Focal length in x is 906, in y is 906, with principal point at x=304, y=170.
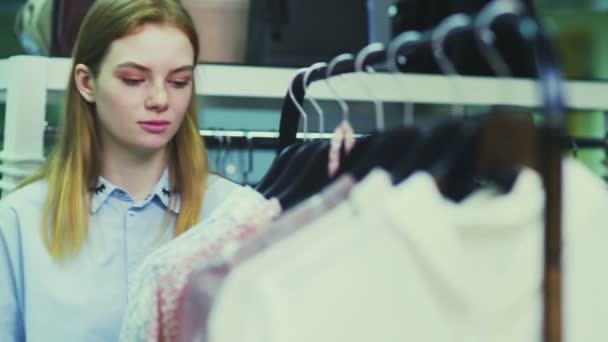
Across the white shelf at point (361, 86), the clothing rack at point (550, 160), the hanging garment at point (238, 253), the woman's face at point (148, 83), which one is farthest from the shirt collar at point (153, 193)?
the clothing rack at point (550, 160)

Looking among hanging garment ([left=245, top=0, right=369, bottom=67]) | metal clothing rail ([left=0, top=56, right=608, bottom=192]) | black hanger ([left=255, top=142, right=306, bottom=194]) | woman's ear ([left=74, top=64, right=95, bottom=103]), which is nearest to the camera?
black hanger ([left=255, top=142, right=306, bottom=194])

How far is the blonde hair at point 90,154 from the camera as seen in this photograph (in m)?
1.18

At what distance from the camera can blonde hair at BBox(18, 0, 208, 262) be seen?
1.18 meters

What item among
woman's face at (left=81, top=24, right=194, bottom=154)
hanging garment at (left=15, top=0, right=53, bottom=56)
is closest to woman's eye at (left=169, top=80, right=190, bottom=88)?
woman's face at (left=81, top=24, right=194, bottom=154)

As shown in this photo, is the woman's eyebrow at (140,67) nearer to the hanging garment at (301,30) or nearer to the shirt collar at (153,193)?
the shirt collar at (153,193)

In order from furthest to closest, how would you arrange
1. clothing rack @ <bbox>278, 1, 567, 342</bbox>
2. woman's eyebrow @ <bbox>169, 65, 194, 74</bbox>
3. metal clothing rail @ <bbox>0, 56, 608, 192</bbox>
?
1. metal clothing rail @ <bbox>0, 56, 608, 192</bbox>
2. woman's eyebrow @ <bbox>169, 65, 194, 74</bbox>
3. clothing rack @ <bbox>278, 1, 567, 342</bbox>

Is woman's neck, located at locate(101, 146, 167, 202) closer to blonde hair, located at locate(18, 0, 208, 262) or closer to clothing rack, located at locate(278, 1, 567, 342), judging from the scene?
blonde hair, located at locate(18, 0, 208, 262)

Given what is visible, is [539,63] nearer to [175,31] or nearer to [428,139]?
[428,139]

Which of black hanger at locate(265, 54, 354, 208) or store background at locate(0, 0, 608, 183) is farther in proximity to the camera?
store background at locate(0, 0, 608, 183)

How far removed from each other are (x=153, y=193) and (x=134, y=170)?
1.6 inches

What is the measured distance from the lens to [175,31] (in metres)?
1.17

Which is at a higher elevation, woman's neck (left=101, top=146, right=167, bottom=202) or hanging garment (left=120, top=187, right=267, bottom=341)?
woman's neck (left=101, top=146, right=167, bottom=202)

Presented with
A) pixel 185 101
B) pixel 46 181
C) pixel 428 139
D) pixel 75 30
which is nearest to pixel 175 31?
pixel 185 101

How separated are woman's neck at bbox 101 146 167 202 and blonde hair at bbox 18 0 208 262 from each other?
0.7 inches
